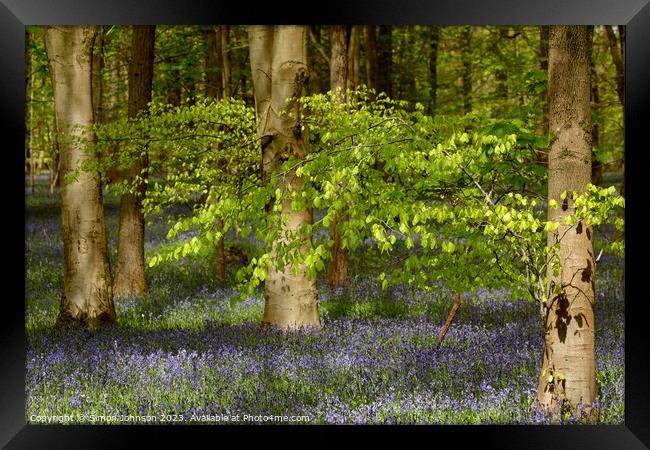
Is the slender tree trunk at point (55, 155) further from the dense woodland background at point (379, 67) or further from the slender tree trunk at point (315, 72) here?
the slender tree trunk at point (315, 72)

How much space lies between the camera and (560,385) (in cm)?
518

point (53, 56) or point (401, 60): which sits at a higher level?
point (401, 60)

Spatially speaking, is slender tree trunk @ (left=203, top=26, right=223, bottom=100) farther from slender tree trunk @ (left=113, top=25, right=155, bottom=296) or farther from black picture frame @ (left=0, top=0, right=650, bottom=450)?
black picture frame @ (left=0, top=0, right=650, bottom=450)

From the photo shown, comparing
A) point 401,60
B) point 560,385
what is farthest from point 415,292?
point 401,60

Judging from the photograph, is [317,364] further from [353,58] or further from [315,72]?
[315,72]

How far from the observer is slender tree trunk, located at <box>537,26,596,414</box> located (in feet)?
16.3

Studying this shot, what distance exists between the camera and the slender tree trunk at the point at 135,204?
11.0 meters

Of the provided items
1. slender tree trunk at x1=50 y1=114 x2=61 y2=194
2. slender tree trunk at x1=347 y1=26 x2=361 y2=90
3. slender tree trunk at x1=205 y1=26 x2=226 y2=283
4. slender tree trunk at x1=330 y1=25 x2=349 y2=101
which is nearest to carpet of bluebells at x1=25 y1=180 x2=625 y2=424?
slender tree trunk at x1=205 y1=26 x2=226 y2=283

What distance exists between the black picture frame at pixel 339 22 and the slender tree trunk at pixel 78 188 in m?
3.37

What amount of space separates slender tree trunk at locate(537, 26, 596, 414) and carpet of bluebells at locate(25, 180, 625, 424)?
416mm

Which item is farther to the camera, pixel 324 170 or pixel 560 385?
pixel 560 385

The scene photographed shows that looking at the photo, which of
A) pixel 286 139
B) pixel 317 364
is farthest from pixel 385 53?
pixel 317 364

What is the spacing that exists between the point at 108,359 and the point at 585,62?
546cm
